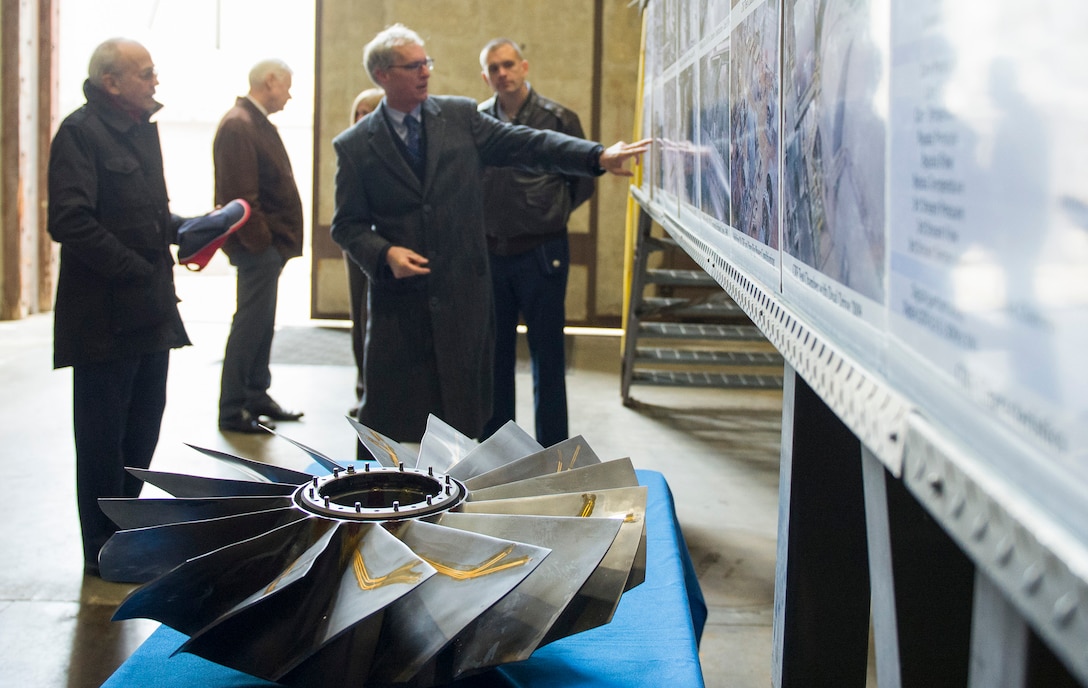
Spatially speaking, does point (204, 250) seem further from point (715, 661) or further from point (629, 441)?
point (629, 441)

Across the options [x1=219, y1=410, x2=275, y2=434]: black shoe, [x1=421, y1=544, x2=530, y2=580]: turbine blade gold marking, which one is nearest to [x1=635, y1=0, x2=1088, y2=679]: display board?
[x1=421, y1=544, x2=530, y2=580]: turbine blade gold marking

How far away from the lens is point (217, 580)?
3.81 ft

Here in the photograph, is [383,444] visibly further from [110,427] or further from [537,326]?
[537,326]

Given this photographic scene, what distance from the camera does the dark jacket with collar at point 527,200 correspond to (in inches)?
157

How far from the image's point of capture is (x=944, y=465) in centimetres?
69

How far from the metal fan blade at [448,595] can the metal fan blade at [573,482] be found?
0.25 meters

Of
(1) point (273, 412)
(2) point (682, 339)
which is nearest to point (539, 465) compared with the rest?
(1) point (273, 412)

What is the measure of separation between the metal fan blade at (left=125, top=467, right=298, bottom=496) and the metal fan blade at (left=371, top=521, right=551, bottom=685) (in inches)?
13.5

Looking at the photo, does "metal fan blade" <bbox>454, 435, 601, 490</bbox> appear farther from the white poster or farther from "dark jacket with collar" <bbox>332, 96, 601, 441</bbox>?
"dark jacket with collar" <bbox>332, 96, 601, 441</bbox>

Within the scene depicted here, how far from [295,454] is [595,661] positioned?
3.28 meters

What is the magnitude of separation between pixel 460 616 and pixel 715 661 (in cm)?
184

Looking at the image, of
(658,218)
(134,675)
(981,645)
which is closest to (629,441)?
(658,218)

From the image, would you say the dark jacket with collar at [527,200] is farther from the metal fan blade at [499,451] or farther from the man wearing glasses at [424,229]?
the metal fan blade at [499,451]

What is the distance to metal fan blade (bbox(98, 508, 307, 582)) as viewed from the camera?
119 centimetres
